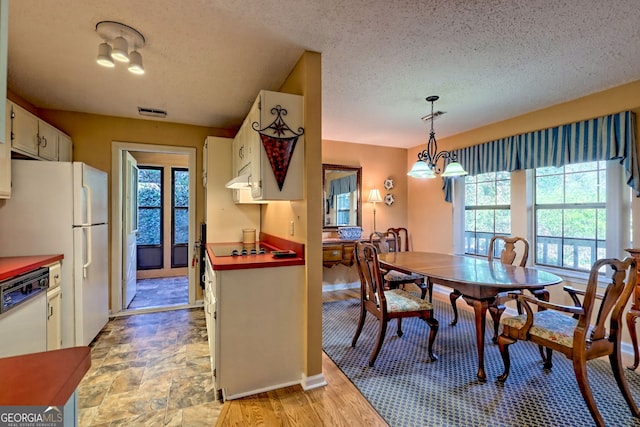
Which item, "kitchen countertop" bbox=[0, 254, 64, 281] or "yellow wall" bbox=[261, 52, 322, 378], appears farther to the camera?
"yellow wall" bbox=[261, 52, 322, 378]

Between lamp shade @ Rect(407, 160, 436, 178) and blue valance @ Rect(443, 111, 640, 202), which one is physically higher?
blue valance @ Rect(443, 111, 640, 202)

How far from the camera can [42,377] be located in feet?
2.30

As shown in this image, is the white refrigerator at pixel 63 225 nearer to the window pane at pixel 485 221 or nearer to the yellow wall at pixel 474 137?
the yellow wall at pixel 474 137

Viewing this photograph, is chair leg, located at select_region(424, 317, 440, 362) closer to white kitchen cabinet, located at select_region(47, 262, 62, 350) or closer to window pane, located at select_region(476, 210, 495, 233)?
window pane, located at select_region(476, 210, 495, 233)

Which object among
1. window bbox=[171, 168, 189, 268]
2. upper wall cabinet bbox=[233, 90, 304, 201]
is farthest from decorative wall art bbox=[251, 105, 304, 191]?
window bbox=[171, 168, 189, 268]

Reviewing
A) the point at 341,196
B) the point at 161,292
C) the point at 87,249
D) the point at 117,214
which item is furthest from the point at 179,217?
the point at 341,196

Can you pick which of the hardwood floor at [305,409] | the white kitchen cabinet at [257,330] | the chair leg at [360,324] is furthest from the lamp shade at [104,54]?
the chair leg at [360,324]

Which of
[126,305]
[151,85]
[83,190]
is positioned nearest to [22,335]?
[83,190]

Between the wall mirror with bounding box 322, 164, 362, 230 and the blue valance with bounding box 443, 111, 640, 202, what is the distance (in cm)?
170

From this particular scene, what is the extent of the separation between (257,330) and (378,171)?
3.74m

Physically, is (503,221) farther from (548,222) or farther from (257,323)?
(257,323)

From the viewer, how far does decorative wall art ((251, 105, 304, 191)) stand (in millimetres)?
2148

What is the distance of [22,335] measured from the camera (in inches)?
77.1

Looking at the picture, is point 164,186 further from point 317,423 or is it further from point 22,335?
point 317,423
